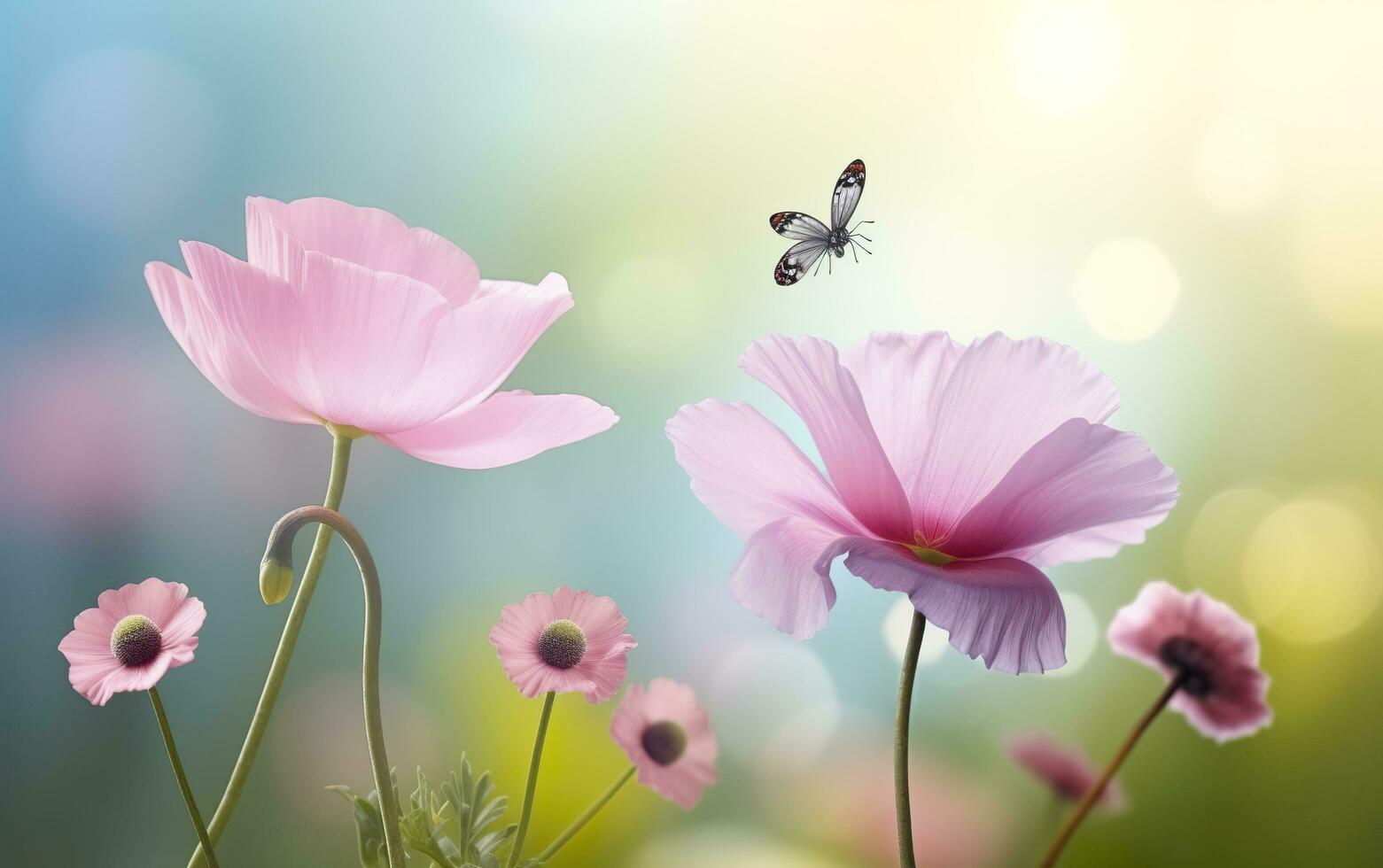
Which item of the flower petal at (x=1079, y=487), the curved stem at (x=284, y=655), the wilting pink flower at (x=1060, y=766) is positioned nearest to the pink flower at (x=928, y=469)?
the flower petal at (x=1079, y=487)

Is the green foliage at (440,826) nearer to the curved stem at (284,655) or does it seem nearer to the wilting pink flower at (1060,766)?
the curved stem at (284,655)

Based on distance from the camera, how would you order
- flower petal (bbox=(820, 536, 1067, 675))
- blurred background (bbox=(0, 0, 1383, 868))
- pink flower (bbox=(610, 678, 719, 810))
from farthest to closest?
blurred background (bbox=(0, 0, 1383, 868)) < pink flower (bbox=(610, 678, 719, 810)) < flower petal (bbox=(820, 536, 1067, 675))

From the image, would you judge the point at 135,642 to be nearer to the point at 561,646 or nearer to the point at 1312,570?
the point at 561,646

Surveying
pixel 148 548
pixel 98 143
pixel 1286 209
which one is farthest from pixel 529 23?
pixel 1286 209

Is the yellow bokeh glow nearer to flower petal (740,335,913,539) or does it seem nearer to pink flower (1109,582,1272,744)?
pink flower (1109,582,1272,744)

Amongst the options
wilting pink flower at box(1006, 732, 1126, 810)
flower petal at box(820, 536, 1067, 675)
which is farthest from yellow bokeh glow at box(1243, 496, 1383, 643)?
flower petal at box(820, 536, 1067, 675)
